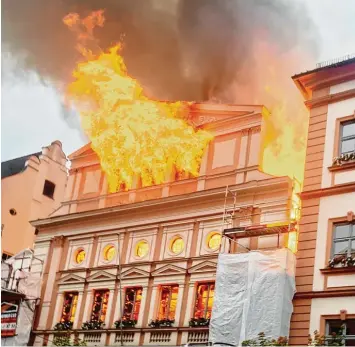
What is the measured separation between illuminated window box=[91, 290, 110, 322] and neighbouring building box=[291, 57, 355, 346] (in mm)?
9078

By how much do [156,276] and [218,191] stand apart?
12.7 ft

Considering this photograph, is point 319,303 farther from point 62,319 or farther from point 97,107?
point 97,107

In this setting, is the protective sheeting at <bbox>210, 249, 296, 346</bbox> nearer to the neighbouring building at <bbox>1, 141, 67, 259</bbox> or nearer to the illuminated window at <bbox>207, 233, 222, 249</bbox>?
the illuminated window at <bbox>207, 233, 222, 249</bbox>

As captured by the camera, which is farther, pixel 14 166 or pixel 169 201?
pixel 14 166

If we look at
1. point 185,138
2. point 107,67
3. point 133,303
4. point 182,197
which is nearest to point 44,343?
point 133,303

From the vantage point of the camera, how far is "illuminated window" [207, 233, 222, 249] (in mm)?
25141

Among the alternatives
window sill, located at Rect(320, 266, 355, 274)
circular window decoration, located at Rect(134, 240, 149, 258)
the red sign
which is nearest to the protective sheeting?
window sill, located at Rect(320, 266, 355, 274)

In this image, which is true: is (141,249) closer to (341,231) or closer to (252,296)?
(252,296)

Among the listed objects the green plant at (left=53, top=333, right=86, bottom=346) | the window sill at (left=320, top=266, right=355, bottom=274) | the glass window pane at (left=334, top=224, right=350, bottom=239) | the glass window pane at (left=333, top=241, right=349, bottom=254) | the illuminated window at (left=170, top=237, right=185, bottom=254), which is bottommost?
the green plant at (left=53, top=333, right=86, bottom=346)

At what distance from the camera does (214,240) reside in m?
25.3

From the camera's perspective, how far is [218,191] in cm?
2548

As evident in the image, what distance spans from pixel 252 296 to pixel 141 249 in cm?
689

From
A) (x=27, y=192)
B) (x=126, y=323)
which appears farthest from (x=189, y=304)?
(x=27, y=192)

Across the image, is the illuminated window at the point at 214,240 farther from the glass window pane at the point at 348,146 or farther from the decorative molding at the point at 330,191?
the glass window pane at the point at 348,146
